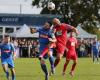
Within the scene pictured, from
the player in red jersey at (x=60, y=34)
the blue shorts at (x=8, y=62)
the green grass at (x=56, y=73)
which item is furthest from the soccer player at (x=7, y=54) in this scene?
the player in red jersey at (x=60, y=34)

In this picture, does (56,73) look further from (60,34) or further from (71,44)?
(60,34)

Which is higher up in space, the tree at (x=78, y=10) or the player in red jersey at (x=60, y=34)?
the player in red jersey at (x=60, y=34)

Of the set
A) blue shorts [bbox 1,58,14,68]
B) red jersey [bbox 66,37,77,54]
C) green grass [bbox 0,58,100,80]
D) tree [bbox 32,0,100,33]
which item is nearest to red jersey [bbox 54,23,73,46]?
green grass [bbox 0,58,100,80]

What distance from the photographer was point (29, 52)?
54.1 meters

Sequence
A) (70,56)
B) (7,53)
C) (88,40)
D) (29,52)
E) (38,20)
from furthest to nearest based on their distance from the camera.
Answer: (38,20)
(88,40)
(29,52)
(70,56)
(7,53)

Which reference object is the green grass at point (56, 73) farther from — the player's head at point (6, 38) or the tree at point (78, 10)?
the tree at point (78, 10)

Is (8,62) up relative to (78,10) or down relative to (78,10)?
up

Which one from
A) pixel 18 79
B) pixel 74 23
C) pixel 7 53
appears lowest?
pixel 74 23

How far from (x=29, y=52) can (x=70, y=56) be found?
29.2 meters

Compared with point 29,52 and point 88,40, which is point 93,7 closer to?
point 88,40

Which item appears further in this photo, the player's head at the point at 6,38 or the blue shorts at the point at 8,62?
the blue shorts at the point at 8,62

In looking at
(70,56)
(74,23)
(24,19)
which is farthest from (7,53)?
(74,23)

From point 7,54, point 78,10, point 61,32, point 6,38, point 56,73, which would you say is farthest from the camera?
point 78,10

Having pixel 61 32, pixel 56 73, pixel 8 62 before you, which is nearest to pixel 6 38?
pixel 8 62
